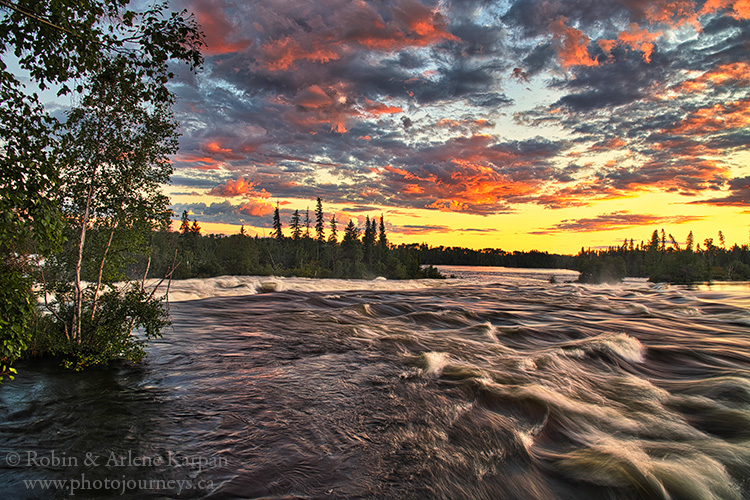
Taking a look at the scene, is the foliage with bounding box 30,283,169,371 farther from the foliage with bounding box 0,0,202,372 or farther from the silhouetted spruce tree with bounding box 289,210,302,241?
the silhouetted spruce tree with bounding box 289,210,302,241

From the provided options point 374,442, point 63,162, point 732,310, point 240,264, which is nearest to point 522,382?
point 374,442

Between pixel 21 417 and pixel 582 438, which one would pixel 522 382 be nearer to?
pixel 582 438

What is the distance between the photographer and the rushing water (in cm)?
536

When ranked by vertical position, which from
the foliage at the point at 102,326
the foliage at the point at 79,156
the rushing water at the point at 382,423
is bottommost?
the rushing water at the point at 382,423

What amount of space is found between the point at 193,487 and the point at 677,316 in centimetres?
3168

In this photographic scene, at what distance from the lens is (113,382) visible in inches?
349

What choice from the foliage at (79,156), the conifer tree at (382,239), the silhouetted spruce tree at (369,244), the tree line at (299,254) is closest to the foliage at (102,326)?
the foliage at (79,156)

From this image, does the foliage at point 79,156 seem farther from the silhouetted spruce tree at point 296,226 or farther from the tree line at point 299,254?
the silhouetted spruce tree at point 296,226

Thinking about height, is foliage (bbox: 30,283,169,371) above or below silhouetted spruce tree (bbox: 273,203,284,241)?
below

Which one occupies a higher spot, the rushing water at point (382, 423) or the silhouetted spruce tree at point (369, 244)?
the silhouetted spruce tree at point (369, 244)

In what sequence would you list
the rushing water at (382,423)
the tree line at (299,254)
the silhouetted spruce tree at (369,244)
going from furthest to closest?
→ the silhouetted spruce tree at (369,244) → the tree line at (299,254) → the rushing water at (382,423)

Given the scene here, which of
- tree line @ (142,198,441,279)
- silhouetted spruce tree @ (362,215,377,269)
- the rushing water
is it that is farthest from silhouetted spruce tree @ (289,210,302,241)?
the rushing water

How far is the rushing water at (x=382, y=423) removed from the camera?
5.36 metres

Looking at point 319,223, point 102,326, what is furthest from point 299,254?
point 102,326
